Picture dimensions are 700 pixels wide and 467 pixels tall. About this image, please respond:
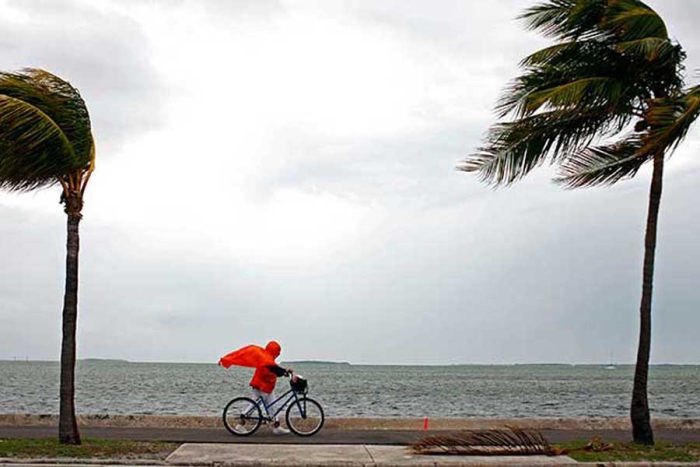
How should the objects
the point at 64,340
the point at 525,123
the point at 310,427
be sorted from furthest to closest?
the point at 310,427 → the point at 525,123 → the point at 64,340

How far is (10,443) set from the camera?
15.7 m

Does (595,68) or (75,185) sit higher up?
(595,68)

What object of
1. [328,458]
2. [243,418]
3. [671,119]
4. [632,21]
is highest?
[632,21]

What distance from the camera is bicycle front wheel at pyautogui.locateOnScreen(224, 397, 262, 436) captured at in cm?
1812

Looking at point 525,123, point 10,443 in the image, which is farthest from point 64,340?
point 525,123

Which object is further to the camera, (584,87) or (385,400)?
(385,400)

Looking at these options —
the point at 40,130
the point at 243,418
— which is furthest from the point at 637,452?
the point at 40,130

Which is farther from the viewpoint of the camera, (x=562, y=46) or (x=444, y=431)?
(x=444, y=431)

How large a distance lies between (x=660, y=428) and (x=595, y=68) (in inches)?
297

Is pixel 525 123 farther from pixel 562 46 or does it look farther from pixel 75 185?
pixel 75 185

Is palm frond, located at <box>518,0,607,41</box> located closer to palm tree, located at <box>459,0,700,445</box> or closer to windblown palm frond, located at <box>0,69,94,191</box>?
palm tree, located at <box>459,0,700,445</box>

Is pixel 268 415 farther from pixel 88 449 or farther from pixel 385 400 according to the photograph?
pixel 385 400

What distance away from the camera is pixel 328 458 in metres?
14.6

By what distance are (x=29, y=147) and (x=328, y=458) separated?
6.32m
